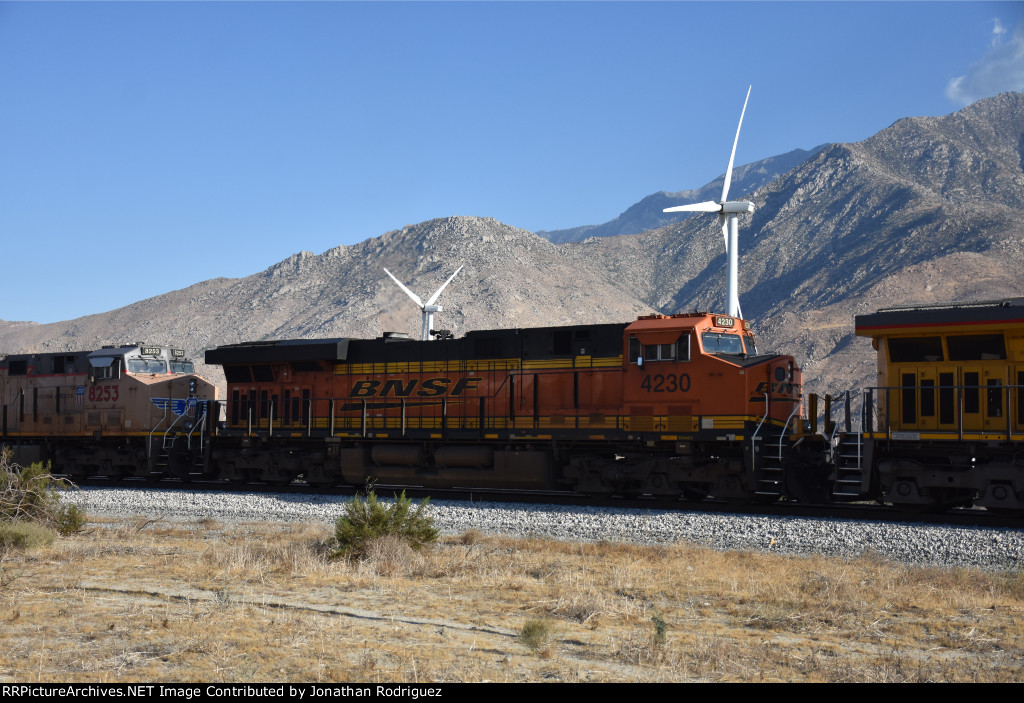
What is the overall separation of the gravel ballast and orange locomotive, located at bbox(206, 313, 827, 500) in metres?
1.69

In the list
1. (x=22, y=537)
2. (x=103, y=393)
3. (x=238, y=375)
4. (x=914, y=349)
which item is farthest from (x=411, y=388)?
(x=914, y=349)

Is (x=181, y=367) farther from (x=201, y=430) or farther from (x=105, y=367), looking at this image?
(x=201, y=430)

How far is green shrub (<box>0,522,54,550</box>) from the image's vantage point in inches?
542

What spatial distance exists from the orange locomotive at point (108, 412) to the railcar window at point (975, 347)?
61.3ft

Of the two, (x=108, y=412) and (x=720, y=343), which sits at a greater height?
(x=720, y=343)

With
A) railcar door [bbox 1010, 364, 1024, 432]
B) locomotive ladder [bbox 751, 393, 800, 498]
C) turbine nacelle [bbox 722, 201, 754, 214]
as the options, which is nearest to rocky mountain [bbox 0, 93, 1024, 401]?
turbine nacelle [bbox 722, 201, 754, 214]

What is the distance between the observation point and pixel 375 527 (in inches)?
537

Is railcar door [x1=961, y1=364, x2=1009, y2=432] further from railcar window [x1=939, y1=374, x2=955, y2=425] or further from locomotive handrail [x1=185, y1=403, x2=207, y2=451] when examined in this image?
locomotive handrail [x1=185, y1=403, x2=207, y2=451]

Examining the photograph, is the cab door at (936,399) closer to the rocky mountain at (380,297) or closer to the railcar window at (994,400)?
the railcar window at (994,400)

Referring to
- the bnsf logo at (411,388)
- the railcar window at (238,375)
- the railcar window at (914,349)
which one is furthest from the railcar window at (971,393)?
the railcar window at (238,375)

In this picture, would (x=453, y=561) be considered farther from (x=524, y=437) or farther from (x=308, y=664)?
(x=524, y=437)

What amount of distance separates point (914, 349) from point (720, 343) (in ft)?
12.5

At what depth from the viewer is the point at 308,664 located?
7668mm
